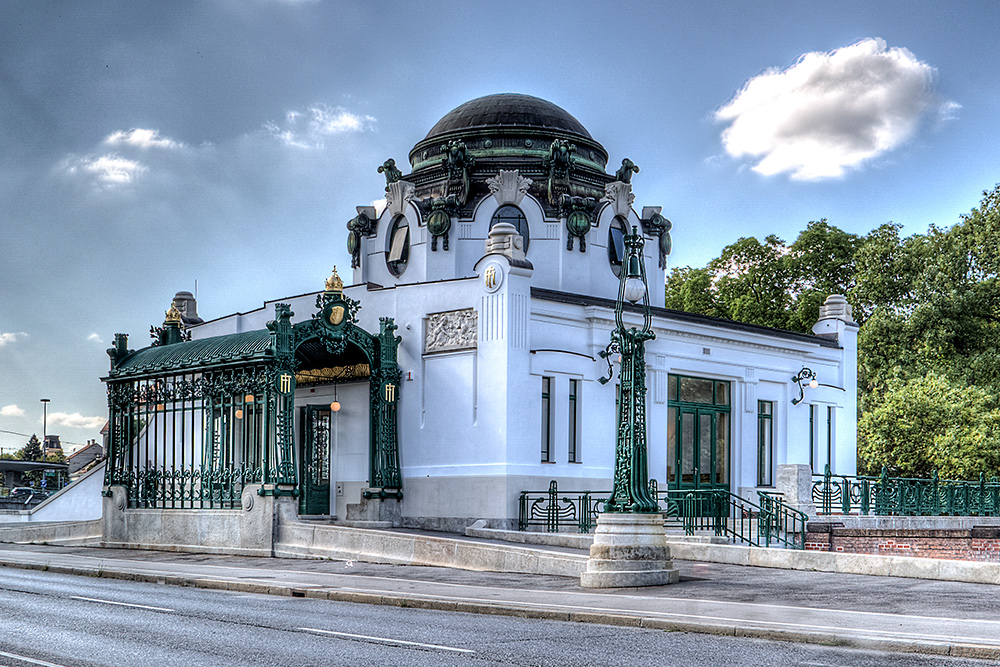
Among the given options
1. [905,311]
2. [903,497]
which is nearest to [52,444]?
[905,311]

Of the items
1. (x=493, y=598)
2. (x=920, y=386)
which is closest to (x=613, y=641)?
(x=493, y=598)

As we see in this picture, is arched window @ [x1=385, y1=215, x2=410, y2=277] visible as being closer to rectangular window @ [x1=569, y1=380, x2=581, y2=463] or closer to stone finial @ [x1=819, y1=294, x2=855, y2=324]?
rectangular window @ [x1=569, y1=380, x2=581, y2=463]

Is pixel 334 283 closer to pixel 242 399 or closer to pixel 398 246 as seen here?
pixel 242 399

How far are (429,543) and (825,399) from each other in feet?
55.6

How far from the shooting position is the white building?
28109mm

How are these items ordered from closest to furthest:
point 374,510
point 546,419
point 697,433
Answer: point 374,510
point 546,419
point 697,433

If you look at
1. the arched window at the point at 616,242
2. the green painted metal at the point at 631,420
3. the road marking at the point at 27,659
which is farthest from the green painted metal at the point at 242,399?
the road marking at the point at 27,659

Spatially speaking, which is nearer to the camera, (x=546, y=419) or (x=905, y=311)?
(x=546, y=419)

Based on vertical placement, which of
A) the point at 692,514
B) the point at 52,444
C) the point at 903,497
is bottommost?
the point at 52,444

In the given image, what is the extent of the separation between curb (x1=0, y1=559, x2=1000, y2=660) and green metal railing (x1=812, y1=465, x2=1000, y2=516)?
50.4 feet

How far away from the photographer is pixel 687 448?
31.7 metres

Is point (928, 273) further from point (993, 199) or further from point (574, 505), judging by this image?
point (574, 505)

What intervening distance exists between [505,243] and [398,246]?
287 inches

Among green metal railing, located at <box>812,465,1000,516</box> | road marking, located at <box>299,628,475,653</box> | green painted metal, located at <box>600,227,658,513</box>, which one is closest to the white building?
green metal railing, located at <box>812,465,1000,516</box>
